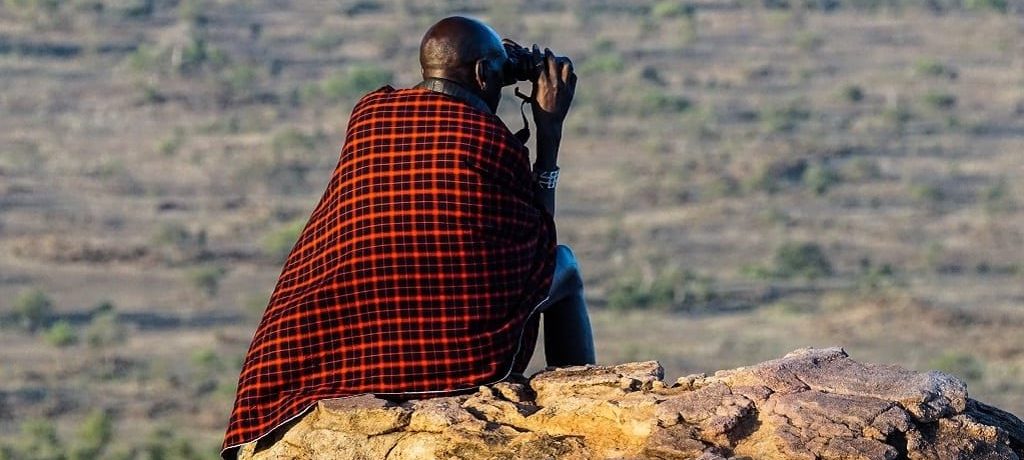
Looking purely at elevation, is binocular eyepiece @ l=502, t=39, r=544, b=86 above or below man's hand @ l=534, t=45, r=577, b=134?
above

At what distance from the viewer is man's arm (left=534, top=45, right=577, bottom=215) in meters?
6.25

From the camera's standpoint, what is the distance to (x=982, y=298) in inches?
1065

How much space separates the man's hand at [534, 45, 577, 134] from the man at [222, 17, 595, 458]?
0.72 feet

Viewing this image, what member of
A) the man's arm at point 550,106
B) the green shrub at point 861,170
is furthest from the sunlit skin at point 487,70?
the green shrub at point 861,170

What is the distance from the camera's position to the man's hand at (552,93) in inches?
247

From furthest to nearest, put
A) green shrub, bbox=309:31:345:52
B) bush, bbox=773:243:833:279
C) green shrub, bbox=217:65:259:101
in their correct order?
green shrub, bbox=309:31:345:52
green shrub, bbox=217:65:259:101
bush, bbox=773:243:833:279

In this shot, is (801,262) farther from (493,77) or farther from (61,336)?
(493,77)

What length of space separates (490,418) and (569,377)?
31cm

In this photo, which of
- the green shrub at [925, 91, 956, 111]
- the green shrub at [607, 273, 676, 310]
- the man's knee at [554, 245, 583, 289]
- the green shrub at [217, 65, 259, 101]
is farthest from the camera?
the green shrub at [217, 65, 259, 101]

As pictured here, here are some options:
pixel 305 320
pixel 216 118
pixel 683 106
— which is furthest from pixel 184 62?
pixel 305 320

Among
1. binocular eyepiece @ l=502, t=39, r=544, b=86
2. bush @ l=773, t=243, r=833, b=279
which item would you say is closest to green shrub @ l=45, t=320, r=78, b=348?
bush @ l=773, t=243, r=833, b=279

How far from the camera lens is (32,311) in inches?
984

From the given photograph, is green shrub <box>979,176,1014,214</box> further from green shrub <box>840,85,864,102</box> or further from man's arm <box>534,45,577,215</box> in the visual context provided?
man's arm <box>534,45,577,215</box>

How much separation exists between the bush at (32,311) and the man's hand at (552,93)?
1958 cm
